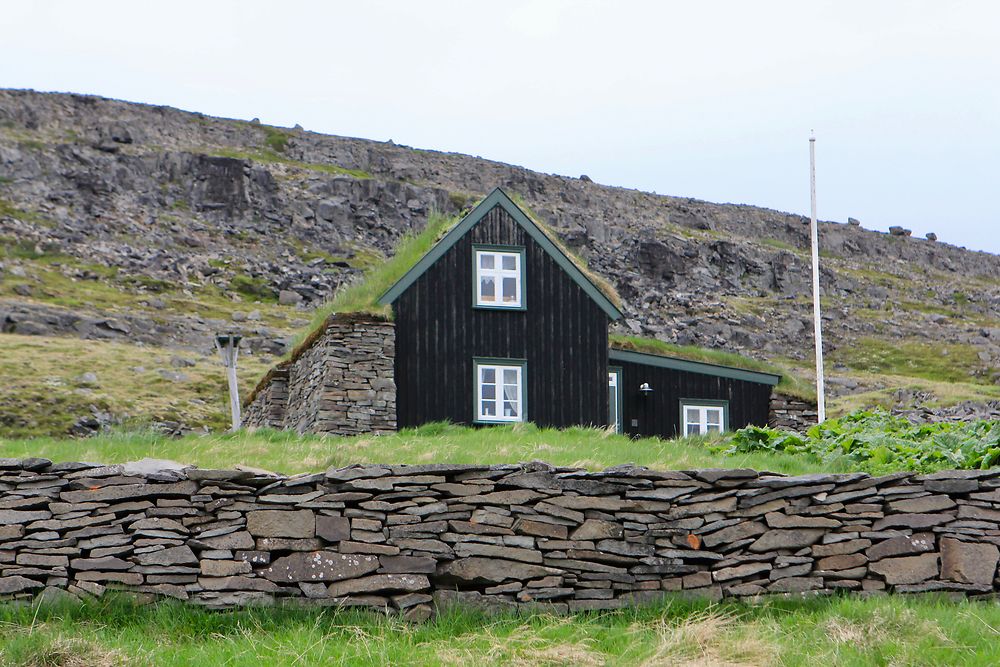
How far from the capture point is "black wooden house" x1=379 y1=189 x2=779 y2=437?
25.3m

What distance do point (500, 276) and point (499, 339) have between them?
4.58ft

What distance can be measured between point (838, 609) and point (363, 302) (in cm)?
1619

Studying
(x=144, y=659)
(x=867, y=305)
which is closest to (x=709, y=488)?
(x=144, y=659)

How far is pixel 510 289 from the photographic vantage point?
1030 inches

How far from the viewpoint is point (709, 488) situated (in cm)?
1198

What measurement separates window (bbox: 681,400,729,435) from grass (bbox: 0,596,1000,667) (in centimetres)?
1760

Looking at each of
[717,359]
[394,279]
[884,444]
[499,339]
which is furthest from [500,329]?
[884,444]

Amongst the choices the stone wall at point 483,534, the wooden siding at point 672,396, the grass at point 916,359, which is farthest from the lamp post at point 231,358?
the grass at point 916,359

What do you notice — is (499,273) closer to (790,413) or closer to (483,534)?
(790,413)

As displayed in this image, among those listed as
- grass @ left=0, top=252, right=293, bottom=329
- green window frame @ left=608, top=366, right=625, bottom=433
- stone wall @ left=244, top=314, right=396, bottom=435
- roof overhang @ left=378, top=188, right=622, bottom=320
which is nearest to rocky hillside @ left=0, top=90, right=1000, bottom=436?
grass @ left=0, top=252, right=293, bottom=329

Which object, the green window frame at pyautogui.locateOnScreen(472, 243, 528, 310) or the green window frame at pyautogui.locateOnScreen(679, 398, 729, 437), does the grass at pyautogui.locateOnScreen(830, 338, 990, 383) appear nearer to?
the green window frame at pyautogui.locateOnScreen(679, 398, 729, 437)

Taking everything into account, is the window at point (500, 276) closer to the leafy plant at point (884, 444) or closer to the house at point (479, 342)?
the house at point (479, 342)

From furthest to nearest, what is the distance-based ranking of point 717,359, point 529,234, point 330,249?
point 330,249 → point 717,359 → point 529,234

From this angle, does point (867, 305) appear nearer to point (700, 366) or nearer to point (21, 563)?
point (700, 366)
